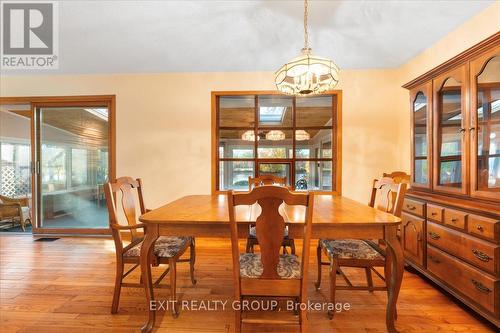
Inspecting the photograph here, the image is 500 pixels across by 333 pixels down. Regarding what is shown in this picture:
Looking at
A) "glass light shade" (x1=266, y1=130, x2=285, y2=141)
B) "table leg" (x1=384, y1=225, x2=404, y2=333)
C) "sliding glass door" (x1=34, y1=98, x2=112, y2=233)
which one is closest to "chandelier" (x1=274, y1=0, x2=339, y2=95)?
"table leg" (x1=384, y1=225, x2=404, y2=333)

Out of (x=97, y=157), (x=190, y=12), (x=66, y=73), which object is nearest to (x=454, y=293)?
(x=190, y=12)

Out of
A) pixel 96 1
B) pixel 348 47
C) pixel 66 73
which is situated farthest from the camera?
pixel 66 73

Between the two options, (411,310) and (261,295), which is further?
(411,310)

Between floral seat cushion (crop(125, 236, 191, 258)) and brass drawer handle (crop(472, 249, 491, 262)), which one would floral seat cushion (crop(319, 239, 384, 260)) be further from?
floral seat cushion (crop(125, 236, 191, 258))

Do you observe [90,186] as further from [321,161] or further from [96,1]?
[321,161]

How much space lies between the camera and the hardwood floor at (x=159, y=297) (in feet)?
5.19

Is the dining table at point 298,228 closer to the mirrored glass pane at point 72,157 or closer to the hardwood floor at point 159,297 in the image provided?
the hardwood floor at point 159,297

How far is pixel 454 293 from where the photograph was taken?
172cm

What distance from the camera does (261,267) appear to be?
141 centimetres

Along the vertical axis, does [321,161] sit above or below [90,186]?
above

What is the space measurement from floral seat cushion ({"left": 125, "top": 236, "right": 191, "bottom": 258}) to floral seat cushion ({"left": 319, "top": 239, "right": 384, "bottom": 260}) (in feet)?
3.84

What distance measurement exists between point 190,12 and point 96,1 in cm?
83

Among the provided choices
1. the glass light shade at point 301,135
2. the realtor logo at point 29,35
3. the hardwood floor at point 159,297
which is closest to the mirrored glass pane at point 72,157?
the realtor logo at point 29,35

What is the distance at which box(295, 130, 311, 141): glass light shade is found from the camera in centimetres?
339
